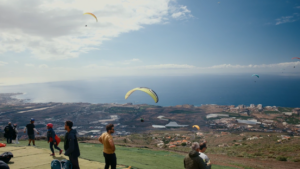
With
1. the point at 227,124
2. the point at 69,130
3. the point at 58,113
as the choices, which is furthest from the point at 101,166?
the point at 58,113

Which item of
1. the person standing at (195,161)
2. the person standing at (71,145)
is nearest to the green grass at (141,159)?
the person standing at (71,145)

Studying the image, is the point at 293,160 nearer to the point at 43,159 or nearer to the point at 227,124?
the point at 43,159

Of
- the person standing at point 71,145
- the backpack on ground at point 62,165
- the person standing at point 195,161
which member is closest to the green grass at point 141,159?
the backpack on ground at point 62,165

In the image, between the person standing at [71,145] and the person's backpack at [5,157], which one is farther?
the person's backpack at [5,157]

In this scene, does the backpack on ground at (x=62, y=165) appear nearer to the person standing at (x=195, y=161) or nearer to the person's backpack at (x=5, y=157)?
the person's backpack at (x=5, y=157)

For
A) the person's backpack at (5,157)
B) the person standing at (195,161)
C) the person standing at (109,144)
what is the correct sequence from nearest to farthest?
1. the person standing at (195,161)
2. the person standing at (109,144)
3. the person's backpack at (5,157)

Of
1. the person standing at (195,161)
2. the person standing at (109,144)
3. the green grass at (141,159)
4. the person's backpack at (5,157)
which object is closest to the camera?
the person standing at (195,161)

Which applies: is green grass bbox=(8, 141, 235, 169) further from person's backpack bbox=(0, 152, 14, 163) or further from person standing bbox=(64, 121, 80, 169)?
person's backpack bbox=(0, 152, 14, 163)

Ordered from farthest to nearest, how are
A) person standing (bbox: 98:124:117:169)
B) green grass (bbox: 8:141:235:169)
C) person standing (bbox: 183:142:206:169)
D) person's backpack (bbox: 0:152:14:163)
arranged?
green grass (bbox: 8:141:235:169)
person's backpack (bbox: 0:152:14:163)
person standing (bbox: 98:124:117:169)
person standing (bbox: 183:142:206:169)

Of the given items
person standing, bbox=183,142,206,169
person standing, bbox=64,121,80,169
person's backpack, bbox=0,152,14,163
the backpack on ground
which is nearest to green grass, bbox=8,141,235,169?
the backpack on ground

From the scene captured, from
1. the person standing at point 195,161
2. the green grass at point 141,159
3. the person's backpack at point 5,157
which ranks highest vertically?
the person standing at point 195,161

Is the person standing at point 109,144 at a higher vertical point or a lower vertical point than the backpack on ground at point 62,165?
higher
